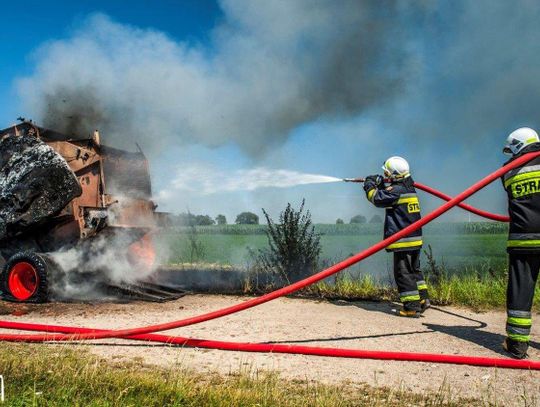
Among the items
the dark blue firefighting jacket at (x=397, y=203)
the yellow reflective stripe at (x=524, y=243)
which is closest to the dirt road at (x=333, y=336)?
the yellow reflective stripe at (x=524, y=243)

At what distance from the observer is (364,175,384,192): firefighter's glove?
639 cm

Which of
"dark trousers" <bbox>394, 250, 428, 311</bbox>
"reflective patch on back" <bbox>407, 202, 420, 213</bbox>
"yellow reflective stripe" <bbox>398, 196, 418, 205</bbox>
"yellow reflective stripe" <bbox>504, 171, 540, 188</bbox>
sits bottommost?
"dark trousers" <bbox>394, 250, 428, 311</bbox>

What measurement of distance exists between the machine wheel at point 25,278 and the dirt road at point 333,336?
0.29 m

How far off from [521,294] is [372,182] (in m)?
2.58

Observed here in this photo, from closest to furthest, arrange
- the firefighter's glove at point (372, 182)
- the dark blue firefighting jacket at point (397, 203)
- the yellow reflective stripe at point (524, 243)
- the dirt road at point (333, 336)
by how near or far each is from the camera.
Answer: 1. the dirt road at point (333, 336)
2. the yellow reflective stripe at point (524, 243)
3. the dark blue firefighting jacket at point (397, 203)
4. the firefighter's glove at point (372, 182)

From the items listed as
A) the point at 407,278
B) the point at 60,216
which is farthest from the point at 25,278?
the point at 407,278

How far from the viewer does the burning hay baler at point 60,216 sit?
6652 millimetres

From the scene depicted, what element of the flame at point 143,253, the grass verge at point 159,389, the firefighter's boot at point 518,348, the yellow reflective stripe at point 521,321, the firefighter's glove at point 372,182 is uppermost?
the firefighter's glove at point 372,182

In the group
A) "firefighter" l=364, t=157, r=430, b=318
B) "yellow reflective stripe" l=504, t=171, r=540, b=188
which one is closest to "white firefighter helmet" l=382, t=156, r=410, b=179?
"firefighter" l=364, t=157, r=430, b=318

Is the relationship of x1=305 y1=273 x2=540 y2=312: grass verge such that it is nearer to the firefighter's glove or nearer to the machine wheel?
the firefighter's glove

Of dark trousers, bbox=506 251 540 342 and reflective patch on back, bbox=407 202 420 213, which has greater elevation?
reflective patch on back, bbox=407 202 420 213

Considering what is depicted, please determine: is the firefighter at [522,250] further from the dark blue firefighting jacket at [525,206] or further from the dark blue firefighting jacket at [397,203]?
the dark blue firefighting jacket at [397,203]

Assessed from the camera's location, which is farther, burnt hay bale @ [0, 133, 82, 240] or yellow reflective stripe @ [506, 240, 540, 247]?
burnt hay bale @ [0, 133, 82, 240]

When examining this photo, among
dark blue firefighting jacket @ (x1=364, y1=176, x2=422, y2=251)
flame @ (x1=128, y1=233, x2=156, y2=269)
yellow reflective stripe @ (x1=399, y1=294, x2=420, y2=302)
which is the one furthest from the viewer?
flame @ (x1=128, y1=233, x2=156, y2=269)
